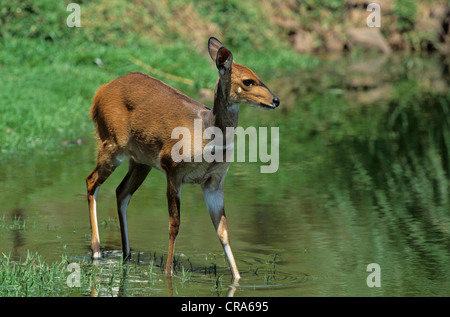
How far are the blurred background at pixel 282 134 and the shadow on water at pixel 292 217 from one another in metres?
0.03

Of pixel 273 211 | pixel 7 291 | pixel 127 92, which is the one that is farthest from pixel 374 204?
pixel 7 291

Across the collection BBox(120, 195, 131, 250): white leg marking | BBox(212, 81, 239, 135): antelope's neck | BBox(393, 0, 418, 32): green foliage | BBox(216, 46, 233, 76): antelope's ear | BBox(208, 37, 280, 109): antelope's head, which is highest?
BBox(393, 0, 418, 32): green foliage

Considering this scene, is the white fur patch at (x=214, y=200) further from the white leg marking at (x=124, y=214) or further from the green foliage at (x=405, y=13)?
the green foliage at (x=405, y=13)

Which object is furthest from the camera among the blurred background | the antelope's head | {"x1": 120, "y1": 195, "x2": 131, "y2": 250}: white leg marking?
the blurred background

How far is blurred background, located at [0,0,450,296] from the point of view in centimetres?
842

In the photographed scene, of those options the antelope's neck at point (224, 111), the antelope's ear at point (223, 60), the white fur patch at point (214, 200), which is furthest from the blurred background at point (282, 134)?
the antelope's ear at point (223, 60)

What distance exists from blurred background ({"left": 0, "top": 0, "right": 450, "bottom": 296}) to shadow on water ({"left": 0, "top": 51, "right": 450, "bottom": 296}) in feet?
0.09

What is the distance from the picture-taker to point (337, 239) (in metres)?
8.78

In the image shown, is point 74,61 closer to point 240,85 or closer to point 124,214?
point 124,214

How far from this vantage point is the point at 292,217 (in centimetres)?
964

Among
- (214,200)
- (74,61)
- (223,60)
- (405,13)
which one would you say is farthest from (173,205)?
(405,13)

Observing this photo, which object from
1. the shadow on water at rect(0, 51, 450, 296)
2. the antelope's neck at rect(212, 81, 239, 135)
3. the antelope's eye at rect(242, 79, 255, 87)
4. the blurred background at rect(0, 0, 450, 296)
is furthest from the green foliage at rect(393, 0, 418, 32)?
the antelope's eye at rect(242, 79, 255, 87)

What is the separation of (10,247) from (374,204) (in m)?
3.95

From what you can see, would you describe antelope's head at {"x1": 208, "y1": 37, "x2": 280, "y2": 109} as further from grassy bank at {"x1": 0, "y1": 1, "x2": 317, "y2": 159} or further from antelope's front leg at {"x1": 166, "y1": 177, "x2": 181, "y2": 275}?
grassy bank at {"x1": 0, "y1": 1, "x2": 317, "y2": 159}
